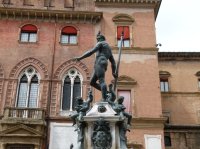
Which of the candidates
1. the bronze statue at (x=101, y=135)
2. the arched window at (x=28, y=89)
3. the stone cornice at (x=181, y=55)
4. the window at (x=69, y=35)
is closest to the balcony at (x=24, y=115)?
the arched window at (x=28, y=89)

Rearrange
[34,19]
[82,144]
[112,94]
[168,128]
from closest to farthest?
[82,144]
[112,94]
[34,19]
[168,128]

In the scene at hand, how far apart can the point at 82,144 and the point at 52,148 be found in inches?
572

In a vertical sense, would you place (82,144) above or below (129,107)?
below

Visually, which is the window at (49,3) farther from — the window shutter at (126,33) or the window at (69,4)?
the window shutter at (126,33)

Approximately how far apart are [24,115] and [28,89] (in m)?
2.48

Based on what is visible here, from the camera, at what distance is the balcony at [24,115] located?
23.1m

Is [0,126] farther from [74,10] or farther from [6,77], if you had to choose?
[74,10]

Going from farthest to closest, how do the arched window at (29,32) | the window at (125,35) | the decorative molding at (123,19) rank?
1. the decorative molding at (123,19)
2. the window at (125,35)
3. the arched window at (29,32)

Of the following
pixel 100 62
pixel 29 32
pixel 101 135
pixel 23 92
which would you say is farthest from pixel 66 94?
pixel 101 135

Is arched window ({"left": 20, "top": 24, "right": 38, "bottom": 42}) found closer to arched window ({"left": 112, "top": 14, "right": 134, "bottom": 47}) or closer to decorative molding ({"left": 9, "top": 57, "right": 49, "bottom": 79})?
decorative molding ({"left": 9, "top": 57, "right": 49, "bottom": 79})

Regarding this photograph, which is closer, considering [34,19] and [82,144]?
[82,144]

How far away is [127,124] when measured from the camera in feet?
Result: 34.0

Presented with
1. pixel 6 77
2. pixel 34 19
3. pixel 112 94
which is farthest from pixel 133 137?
pixel 112 94

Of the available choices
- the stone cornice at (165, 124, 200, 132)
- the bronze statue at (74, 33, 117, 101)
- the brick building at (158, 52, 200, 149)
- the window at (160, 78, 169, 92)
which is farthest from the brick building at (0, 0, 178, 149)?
the bronze statue at (74, 33, 117, 101)
